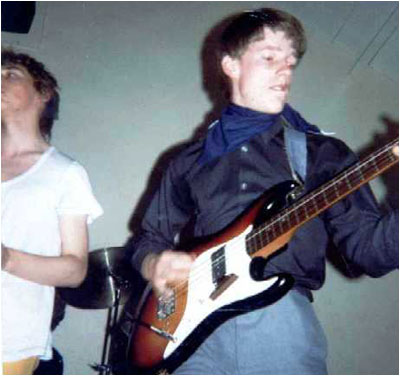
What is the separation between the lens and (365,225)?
132cm

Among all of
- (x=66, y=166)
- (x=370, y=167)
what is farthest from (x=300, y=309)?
(x=66, y=166)

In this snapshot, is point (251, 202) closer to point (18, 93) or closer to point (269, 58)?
point (269, 58)

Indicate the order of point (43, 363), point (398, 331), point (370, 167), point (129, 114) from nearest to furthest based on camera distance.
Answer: point (370, 167), point (43, 363), point (398, 331), point (129, 114)

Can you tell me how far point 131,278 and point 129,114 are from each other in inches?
49.4

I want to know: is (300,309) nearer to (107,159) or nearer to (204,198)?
(204,198)

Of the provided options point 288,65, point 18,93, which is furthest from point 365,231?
point 18,93

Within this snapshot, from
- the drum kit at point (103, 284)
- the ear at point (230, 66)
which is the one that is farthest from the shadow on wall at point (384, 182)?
the ear at point (230, 66)

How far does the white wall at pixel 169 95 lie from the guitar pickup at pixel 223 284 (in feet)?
5.51

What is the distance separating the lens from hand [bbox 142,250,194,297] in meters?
1.49

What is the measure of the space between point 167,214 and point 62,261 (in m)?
0.42

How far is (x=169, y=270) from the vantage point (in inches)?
59.1

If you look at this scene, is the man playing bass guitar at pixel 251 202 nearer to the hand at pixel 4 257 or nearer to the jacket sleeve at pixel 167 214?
the jacket sleeve at pixel 167 214

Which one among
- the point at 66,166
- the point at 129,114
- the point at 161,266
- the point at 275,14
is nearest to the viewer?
the point at 161,266

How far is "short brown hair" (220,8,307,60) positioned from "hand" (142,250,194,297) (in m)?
0.79
